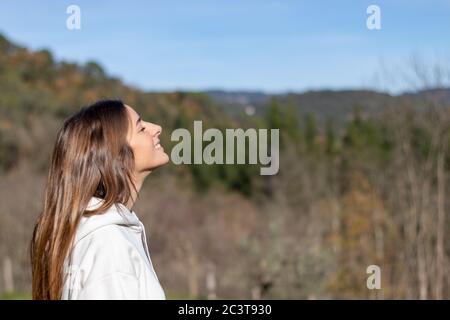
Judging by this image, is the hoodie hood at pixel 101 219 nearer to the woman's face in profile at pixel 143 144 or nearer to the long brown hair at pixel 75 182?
the long brown hair at pixel 75 182

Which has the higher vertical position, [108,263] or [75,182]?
[75,182]

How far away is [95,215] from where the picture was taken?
1685mm

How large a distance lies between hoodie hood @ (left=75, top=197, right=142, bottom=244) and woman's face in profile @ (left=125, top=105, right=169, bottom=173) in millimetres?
146

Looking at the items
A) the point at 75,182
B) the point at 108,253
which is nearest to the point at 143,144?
the point at 75,182

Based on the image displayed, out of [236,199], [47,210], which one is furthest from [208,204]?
[47,210]

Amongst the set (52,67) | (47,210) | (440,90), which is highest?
(52,67)

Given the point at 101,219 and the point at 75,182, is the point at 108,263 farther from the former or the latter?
the point at 75,182

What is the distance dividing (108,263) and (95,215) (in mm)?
128

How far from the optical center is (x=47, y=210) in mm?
1748

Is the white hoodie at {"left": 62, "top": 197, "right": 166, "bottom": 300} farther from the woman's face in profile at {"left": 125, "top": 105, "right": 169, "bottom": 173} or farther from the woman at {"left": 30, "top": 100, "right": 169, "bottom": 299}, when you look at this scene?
the woman's face in profile at {"left": 125, "top": 105, "right": 169, "bottom": 173}

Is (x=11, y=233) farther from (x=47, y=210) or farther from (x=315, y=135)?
(x=315, y=135)

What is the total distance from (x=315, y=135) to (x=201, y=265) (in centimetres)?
1766

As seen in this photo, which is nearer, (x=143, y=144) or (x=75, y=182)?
(x=75, y=182)

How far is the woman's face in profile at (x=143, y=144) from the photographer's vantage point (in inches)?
71.8
